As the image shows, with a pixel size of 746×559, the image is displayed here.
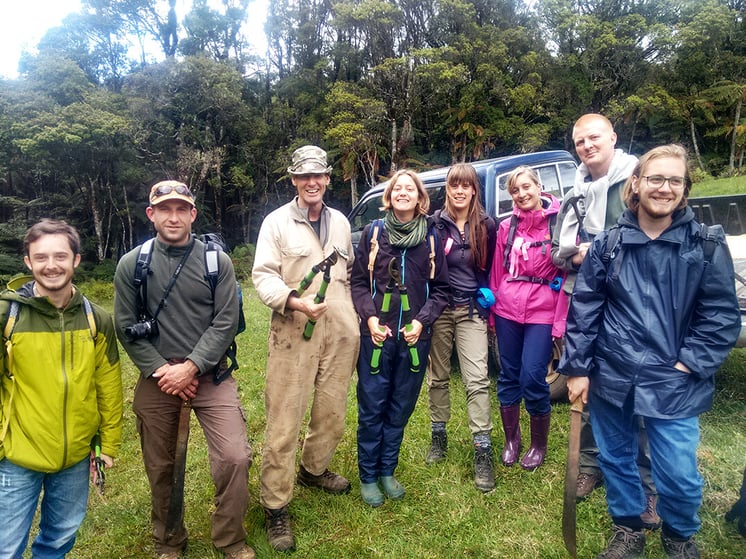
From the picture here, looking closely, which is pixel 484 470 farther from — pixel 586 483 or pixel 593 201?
pixel 593 201

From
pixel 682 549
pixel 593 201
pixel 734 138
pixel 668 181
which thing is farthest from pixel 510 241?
pixel 734 138

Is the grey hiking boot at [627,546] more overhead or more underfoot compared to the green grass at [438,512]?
more overhead

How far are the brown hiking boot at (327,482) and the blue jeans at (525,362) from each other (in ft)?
4.09

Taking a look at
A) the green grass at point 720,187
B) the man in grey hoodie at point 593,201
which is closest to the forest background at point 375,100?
the green grass at point 720,187

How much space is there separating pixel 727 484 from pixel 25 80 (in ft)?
81.8

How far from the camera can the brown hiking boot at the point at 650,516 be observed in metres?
2.79

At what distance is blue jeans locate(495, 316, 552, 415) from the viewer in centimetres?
324

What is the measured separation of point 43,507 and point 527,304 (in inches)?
117

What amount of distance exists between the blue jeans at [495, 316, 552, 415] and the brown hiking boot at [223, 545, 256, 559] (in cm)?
188

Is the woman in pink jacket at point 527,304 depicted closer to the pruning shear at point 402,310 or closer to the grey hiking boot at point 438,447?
the grey hiking boot at point 438,447

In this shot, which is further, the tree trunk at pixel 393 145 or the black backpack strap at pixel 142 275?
the tree trunk at pixel 393 145

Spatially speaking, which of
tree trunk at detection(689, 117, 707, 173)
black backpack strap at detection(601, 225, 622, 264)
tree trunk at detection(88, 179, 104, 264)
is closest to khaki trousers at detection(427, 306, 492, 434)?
black backpack strap at detection(601, 225, 622, 264)

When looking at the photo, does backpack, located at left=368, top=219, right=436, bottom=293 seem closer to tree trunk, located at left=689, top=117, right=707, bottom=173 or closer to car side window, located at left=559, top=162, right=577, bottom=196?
car side window, located at left=559, top=162, right=577, bottom=196

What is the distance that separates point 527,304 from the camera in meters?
3.26
